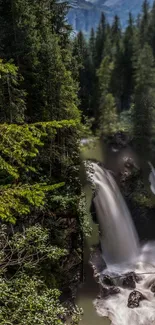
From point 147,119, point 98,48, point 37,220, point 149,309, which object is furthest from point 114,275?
point 98,48

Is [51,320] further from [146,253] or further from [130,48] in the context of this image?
[130,48]

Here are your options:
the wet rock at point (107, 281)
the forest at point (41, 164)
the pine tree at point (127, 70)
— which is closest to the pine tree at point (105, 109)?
the pine tree at point (127, 70)

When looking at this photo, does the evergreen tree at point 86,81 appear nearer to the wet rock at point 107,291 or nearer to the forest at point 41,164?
the forest at point 41,164

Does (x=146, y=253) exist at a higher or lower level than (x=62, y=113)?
→ lower

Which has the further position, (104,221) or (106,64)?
(106,64)

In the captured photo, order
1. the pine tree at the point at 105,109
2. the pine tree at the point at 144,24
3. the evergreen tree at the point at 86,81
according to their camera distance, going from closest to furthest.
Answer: the pine tree at the point at 105,109, the evergreen tree at the point at 86,81, the pine tree at the point at 144,24

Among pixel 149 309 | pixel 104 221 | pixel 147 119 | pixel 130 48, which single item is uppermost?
pixel 130 48
